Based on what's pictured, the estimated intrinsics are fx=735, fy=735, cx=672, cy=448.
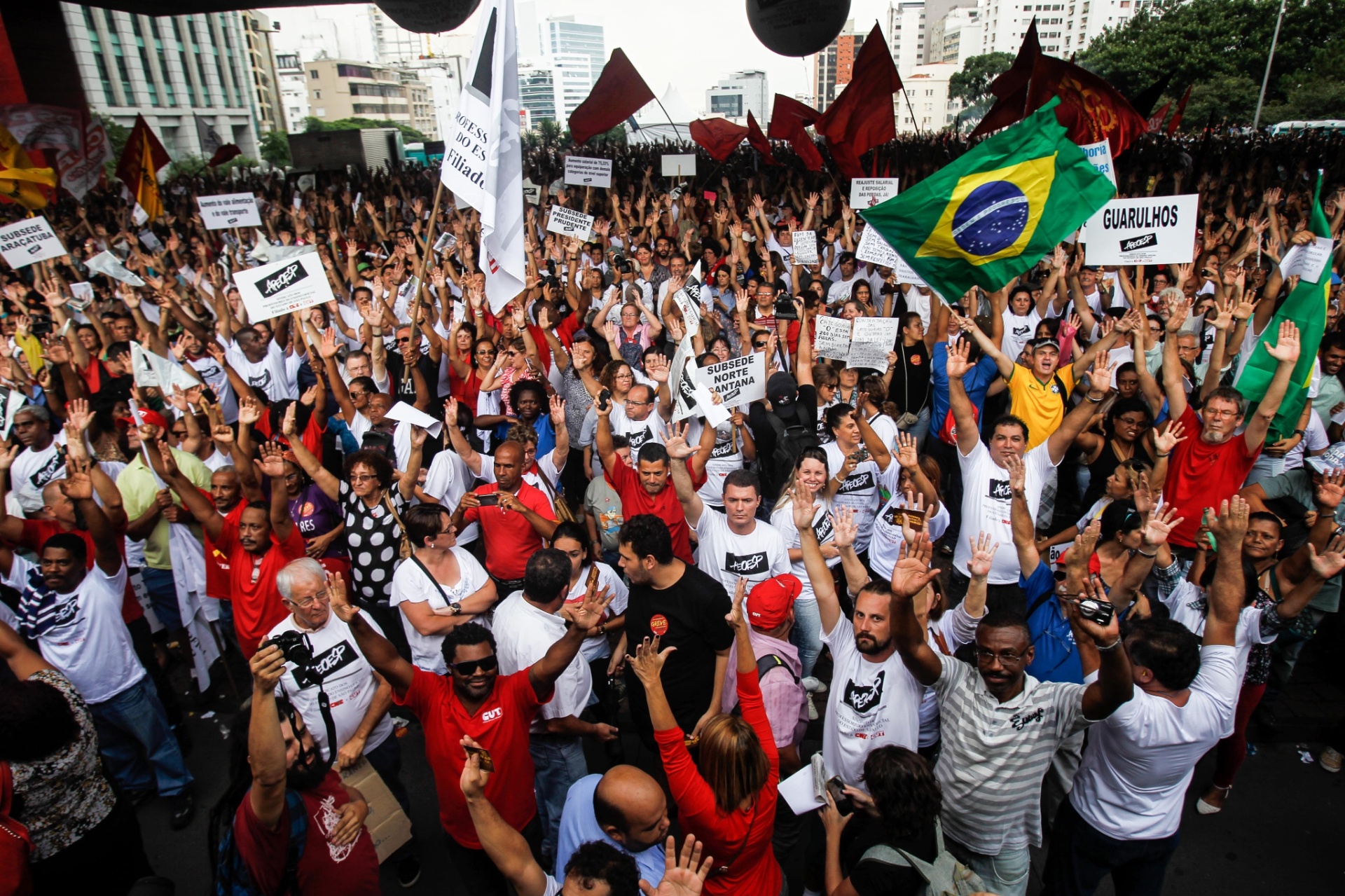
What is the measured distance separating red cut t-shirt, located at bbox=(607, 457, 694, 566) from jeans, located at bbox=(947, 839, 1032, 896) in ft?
6.97

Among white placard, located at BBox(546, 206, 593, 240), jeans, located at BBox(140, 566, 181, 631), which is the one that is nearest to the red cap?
jeans, located at BBox(140, 566, 181, 631)

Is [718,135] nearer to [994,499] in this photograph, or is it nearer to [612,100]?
[612,100]

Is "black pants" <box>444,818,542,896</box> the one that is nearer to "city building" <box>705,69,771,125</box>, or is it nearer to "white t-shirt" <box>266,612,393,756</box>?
"white t-shirt" <box>266,612,393,756</box>

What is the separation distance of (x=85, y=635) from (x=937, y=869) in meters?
4.05

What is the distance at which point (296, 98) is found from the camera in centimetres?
13688

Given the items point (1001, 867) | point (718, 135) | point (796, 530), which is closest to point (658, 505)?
point (796, 530)

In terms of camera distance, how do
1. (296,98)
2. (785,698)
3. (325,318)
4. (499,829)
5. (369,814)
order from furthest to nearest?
(296,98), (325,318), (785,698), (369,814), (499,829)

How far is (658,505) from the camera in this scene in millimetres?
4559

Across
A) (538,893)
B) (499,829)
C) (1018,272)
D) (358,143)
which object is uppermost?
(358,143)

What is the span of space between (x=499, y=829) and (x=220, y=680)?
384cm

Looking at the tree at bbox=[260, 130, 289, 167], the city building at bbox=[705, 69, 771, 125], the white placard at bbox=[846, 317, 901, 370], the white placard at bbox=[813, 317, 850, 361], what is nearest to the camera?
the white placard at bbox=[846, 317, 901, 370]

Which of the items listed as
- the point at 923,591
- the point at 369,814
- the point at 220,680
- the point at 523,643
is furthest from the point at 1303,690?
the point at 220,680

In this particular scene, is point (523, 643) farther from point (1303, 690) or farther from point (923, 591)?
point (1303, 690)

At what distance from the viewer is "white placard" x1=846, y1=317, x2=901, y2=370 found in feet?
A: 18.4
